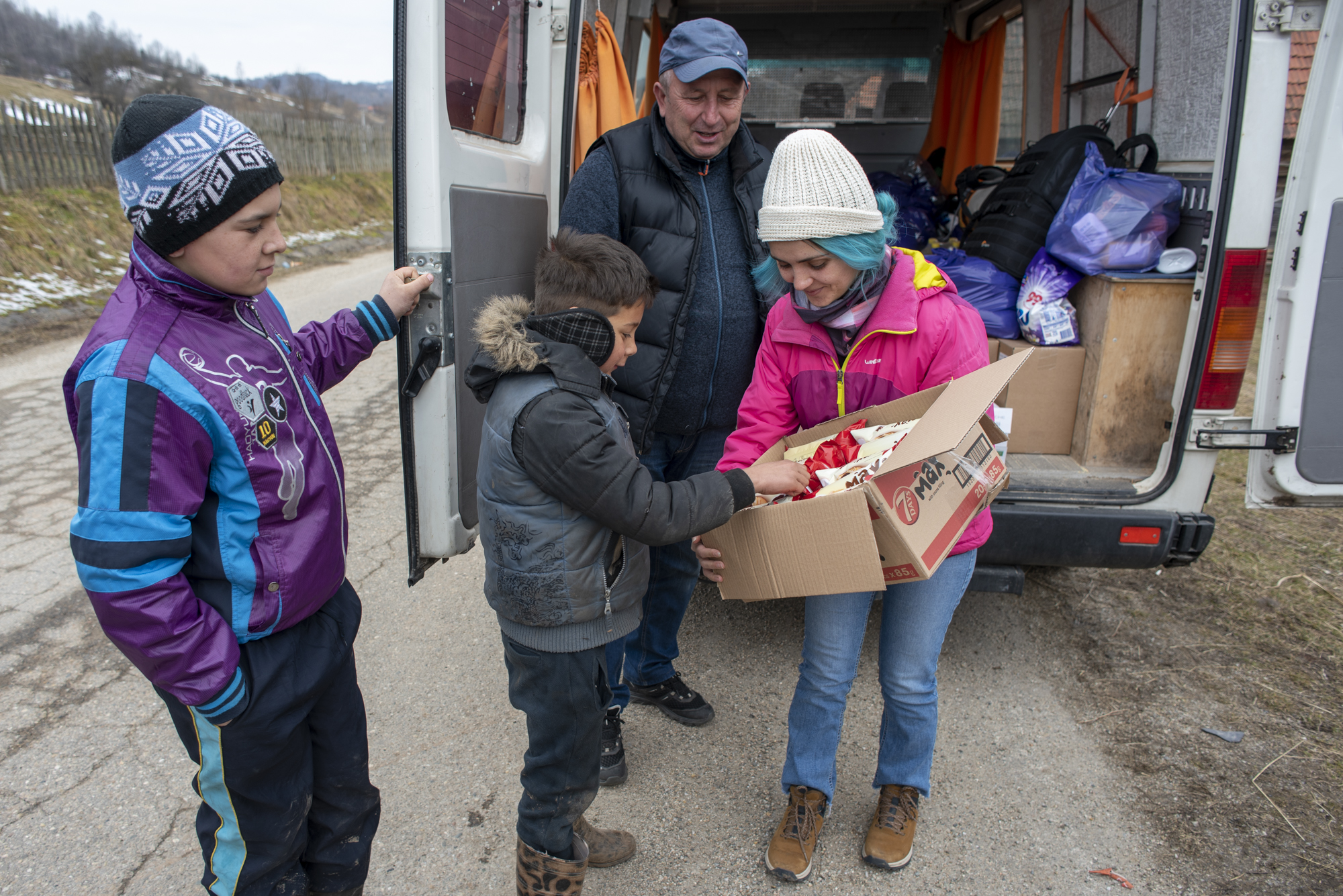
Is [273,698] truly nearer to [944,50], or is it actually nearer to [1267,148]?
[1267,148]

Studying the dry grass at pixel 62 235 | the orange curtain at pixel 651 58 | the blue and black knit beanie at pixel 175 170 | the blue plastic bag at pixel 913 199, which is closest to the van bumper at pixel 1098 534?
the blue and black knit beanie at pixel 175 170

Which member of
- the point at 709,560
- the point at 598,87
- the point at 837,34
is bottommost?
the point at 709,560

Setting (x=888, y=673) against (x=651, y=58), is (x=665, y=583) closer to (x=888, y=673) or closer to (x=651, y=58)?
(x=888, y=673)

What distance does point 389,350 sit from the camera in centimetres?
809

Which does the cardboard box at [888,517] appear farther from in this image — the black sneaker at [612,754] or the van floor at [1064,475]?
the van floor at [1064,475]

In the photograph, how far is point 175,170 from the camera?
1363mm

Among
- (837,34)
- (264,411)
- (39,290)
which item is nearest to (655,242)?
(264,411)

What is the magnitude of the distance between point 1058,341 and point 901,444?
6.89 feet

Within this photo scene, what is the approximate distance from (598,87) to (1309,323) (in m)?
2.41

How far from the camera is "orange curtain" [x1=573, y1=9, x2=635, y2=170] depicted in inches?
114

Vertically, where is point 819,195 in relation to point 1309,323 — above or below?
above

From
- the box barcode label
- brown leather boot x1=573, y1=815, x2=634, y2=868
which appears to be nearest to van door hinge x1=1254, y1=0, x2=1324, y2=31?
the box barcode label

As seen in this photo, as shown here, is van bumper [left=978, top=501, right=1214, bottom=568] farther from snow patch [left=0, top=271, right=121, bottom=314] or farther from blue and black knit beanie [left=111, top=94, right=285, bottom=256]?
snow patch [left=0, top=271, right=121, bottom=314]

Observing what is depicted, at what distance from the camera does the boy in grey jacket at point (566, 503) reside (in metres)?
1.58
